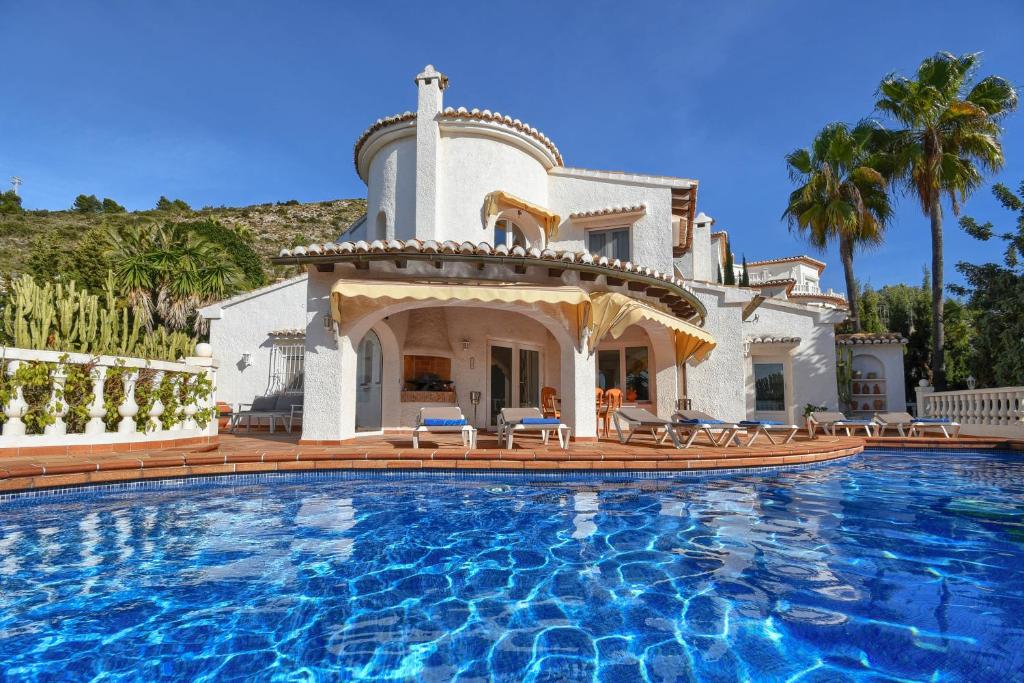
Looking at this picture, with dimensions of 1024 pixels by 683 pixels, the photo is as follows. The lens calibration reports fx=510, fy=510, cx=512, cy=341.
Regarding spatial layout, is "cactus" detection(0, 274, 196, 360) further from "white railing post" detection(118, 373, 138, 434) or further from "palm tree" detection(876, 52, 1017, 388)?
"palm tree" detection(876, 52, 1017, 388)

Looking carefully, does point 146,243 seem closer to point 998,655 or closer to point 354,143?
point 354,143

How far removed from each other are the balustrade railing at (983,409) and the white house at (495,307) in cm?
413

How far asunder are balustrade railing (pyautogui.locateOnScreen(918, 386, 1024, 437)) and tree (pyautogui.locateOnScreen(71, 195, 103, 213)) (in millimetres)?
122384

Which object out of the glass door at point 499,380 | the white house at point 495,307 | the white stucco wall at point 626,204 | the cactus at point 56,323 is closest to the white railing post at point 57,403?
the cactus at point 56,323

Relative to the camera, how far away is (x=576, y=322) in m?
14.3

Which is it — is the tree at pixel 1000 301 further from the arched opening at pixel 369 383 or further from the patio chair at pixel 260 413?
the patio chair at pixel 260 413

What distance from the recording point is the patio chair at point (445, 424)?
12859 millimetres

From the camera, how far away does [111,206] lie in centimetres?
9719

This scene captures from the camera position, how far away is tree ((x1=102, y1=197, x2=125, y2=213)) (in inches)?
3740

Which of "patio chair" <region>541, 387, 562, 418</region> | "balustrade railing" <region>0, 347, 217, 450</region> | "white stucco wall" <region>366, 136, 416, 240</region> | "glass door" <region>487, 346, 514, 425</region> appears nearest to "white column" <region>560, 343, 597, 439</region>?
"patio chair" <region>541, 387, 562, 418</region>

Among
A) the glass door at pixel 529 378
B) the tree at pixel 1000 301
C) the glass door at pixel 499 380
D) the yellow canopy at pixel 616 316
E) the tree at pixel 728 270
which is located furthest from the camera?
the tree at pixel 728 270

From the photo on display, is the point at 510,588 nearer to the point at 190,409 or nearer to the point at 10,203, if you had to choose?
the point at 190,409

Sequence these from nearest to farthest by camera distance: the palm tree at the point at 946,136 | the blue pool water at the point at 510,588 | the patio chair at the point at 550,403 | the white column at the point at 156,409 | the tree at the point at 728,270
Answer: the blue pool water at the point at 510,588, the white column at the point at 156,409, the patio chair at the point at 550,403, the palm tree at the point at 946,136, the tree at the point at 728,270

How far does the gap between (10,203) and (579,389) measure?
11826 cm
